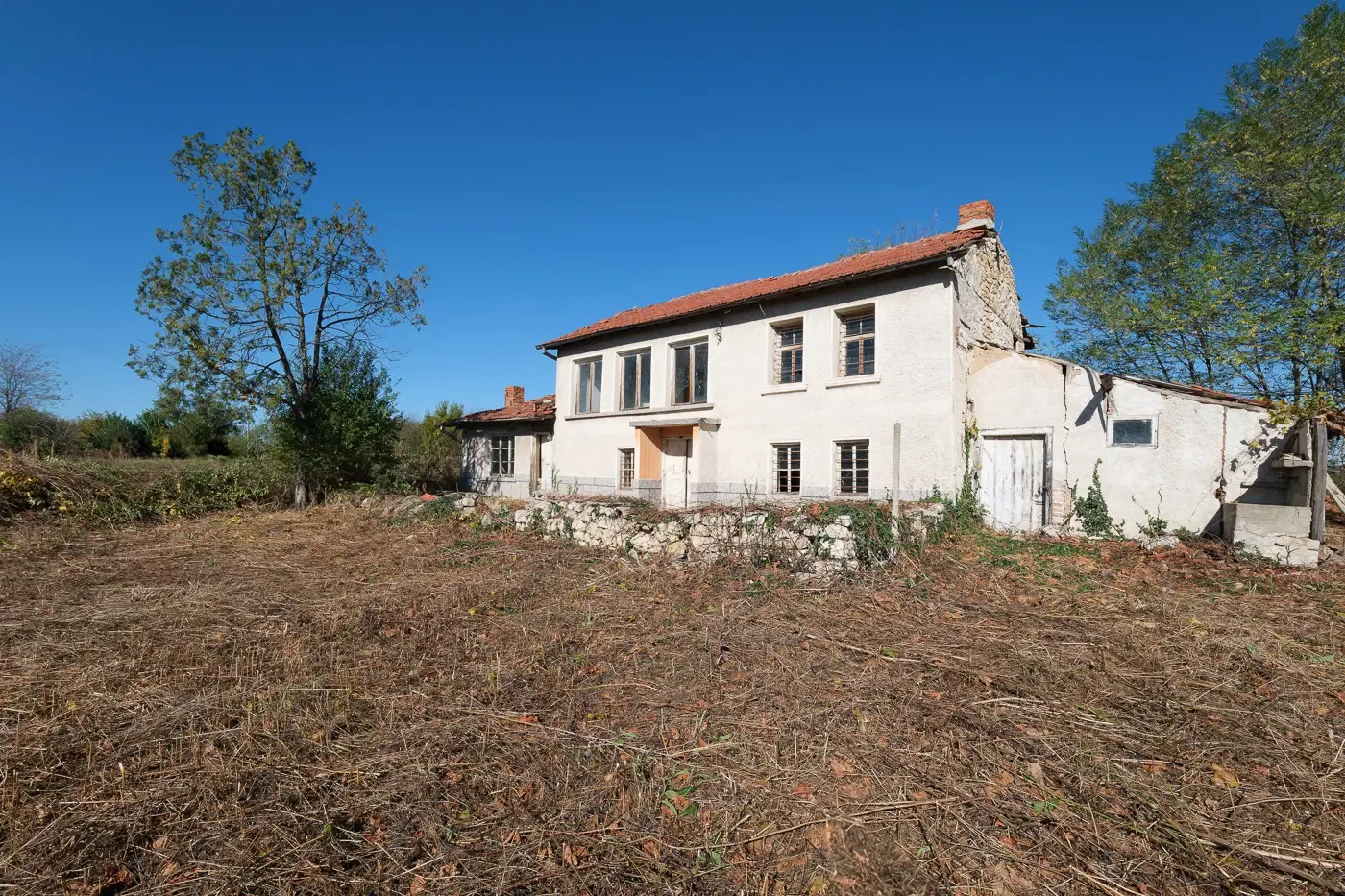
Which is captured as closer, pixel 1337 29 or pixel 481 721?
pixel 481 721

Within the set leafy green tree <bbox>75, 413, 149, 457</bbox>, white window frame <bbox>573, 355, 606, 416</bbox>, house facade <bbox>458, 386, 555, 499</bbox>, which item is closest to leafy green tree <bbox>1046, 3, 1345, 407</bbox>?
white window frame <bbox>573, 355, 606, 416</bbox>

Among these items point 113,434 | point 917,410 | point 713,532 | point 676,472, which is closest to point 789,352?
point 917,410

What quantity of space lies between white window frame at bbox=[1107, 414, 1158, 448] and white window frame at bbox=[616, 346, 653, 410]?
10.4 m

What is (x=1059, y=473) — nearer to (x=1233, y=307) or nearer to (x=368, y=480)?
(x=1233, y=307)

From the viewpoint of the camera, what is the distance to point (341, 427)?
1678 centimetres

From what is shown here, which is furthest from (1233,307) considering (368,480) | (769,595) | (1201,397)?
(368,480)

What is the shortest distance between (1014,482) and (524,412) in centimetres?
1580

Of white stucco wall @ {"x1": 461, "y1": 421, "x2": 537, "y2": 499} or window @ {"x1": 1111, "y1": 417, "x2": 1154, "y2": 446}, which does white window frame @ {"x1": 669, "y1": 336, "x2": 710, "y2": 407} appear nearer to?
white stucco wall @ {"x1": 461, "y1": 421, "x2": 537, "y2": 499}

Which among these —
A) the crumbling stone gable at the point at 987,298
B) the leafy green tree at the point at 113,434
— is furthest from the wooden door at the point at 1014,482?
the leafy green tree at the point at 113,434

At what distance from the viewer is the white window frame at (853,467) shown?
39.5ft

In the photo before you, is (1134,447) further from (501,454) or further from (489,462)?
(489,462)

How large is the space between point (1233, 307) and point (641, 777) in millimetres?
18634

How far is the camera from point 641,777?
3617 millimetres

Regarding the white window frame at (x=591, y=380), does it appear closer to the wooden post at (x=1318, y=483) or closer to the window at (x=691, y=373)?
the window at (x=691, y=373)
